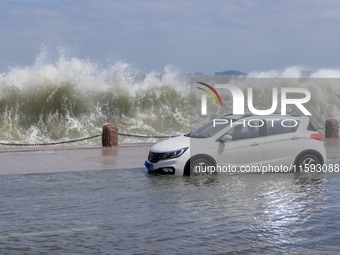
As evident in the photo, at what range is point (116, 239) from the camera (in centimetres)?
892

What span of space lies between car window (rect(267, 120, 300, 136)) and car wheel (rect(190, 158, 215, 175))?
5.47 feet

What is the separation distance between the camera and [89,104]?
4009cm

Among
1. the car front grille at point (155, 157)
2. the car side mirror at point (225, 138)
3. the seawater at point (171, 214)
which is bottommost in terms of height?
the seawater at point (171, 214)

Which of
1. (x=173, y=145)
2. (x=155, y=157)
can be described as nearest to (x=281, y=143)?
(x=173, y=145)

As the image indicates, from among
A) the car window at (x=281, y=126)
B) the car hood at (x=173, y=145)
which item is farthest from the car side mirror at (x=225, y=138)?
the car window at (x=281, y=126)

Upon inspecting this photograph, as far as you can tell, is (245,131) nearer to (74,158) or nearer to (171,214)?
(171,214)

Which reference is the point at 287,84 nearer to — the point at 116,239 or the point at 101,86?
the point at 101,86

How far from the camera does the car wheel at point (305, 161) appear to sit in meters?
16.4

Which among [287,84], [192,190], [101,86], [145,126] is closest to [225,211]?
[192,190]

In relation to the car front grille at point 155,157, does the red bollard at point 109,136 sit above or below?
above

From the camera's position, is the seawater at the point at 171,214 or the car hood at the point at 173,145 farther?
the car hood at the point at 173,145

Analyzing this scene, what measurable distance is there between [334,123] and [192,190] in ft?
55.1

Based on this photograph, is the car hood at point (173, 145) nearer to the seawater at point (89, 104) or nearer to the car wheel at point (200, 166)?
the car wheel at point (200, 166)

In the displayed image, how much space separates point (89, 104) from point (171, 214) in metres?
29.8
